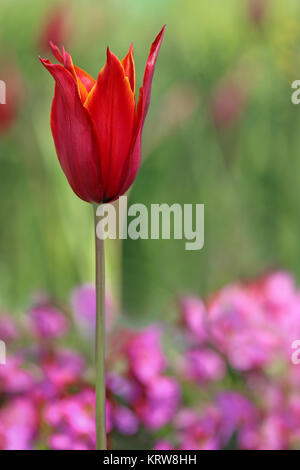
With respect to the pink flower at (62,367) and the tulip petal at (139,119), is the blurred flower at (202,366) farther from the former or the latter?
the tulip petal at (139,119)

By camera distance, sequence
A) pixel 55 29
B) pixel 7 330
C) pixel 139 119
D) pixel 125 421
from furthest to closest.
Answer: pixel 55 29 → pixel 7 330 → pixel 125 421 → pixel 139 119

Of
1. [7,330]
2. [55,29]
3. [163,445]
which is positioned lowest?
[163,445]

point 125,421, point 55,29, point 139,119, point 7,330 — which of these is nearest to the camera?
point 139,119

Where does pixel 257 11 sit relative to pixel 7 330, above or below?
above

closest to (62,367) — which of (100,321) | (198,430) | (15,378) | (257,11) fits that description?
(15,378)

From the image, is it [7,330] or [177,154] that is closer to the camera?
[7,330]

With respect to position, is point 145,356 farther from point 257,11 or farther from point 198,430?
point 257,11

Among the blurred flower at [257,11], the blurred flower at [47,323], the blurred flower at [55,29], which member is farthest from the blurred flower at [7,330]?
the blurred flower at [257,11]

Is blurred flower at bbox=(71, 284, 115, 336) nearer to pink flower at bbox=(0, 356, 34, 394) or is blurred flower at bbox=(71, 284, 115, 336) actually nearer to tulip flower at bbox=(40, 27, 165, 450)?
pink flower at bbox=(0, 356, 34, 394)
